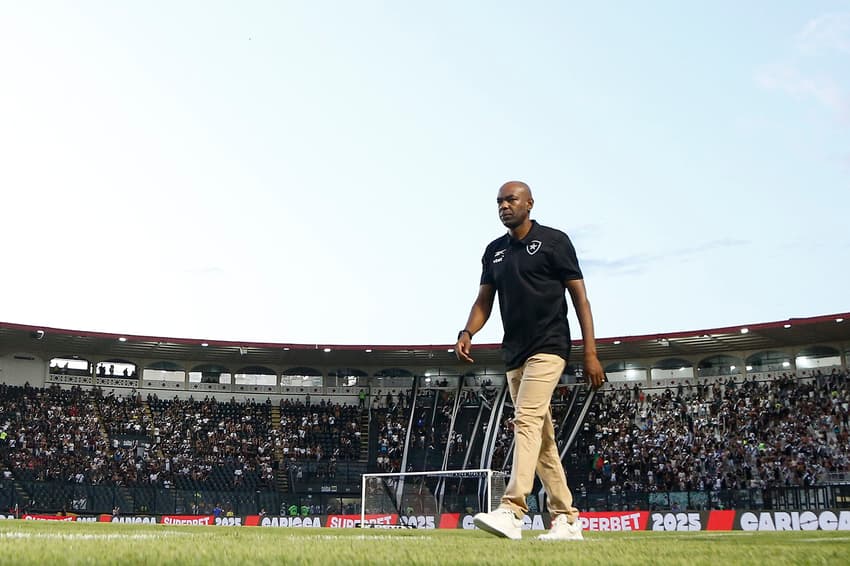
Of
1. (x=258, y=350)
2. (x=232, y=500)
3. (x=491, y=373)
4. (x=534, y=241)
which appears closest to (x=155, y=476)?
(x=232, y=500)

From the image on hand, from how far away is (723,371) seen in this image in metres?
48.1

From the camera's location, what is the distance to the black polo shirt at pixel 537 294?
247 inches

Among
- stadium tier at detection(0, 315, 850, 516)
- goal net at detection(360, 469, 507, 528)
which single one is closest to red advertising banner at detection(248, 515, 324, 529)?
stadium tier at detection(0, 315, 850, 516)

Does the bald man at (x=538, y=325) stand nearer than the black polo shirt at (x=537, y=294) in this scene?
Yes

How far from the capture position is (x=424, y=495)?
105 feet

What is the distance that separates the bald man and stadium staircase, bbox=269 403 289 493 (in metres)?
38.0

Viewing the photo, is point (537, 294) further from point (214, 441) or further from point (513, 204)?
point (214, 441)

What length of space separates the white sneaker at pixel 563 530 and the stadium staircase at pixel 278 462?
38129 millimetres

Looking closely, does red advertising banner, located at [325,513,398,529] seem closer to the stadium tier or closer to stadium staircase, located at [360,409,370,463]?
the stadium tier

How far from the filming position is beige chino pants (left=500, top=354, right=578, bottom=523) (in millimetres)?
5906

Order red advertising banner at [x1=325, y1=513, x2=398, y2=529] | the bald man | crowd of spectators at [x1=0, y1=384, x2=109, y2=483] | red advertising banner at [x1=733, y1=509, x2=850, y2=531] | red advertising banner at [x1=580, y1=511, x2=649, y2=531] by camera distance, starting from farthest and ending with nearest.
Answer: crowd of spectators at [x1=0, y1=384, x2=109, y2=483], red advertising banner at [x1=580, y1=511, x2=649, y2=531], red advertising banner at [x1=325, y1=513, x2=398, y2=529], red advertising banner at [x1=733, y1=509, x2=850, y2=531], the bald man

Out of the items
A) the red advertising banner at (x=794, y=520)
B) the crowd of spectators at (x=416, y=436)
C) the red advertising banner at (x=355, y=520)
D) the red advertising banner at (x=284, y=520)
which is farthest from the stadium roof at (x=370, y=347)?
the red advertising banner at (x=794, y=520)

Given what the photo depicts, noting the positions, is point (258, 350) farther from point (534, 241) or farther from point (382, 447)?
point (534, 241)

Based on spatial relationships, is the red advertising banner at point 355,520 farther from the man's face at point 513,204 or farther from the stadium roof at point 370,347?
the man's face at point 513,204
